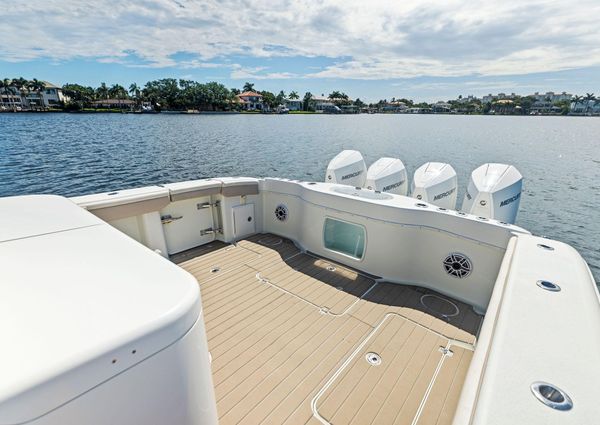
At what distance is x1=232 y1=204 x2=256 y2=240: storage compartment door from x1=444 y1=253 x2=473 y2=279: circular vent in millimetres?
2774

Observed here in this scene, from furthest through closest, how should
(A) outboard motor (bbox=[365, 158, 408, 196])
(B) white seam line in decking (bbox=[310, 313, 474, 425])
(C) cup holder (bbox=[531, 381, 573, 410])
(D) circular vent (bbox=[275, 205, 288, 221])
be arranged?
(A) outboard motor (bbox=[365, 158, 408, 196]) → (D) circular vent (bbox=[275, 205, 288, 221]) → (B) white seam line in decking (bbox=[310, 313, 474, 425]) → (C) cup holder (bbox=[531, 381, 573, 410])

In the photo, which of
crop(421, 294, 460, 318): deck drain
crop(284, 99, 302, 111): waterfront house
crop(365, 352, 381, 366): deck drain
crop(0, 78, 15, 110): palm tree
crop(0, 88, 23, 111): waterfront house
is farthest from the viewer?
crop(284, 99, 302, 111): waterfront house

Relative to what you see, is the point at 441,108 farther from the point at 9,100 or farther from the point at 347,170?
the point at 9,100

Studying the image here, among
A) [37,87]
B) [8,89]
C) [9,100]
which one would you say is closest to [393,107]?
[37,87]

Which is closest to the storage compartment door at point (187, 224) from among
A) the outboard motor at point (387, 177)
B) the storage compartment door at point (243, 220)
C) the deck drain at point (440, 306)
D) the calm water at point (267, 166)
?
the storage compartment door at point (243, 220)

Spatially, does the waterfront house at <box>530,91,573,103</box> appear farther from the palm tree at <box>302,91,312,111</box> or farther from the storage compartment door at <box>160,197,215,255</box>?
the storage compartment door at <box>160,197,215,255</box>

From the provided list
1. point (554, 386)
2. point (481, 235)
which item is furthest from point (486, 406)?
point (481, 235)

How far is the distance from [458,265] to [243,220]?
294cm

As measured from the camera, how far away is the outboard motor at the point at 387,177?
6.39m

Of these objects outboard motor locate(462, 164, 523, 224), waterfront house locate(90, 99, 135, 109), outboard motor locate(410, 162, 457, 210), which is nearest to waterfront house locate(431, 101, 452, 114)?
waterfront house locate(90, 99, 135, 109)

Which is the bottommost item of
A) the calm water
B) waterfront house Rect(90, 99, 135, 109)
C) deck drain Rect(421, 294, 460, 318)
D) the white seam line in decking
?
the calm water

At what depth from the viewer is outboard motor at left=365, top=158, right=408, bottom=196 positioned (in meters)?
6.39

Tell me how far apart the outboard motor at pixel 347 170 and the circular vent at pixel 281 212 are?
2.94 m

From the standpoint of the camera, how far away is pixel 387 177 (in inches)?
255
